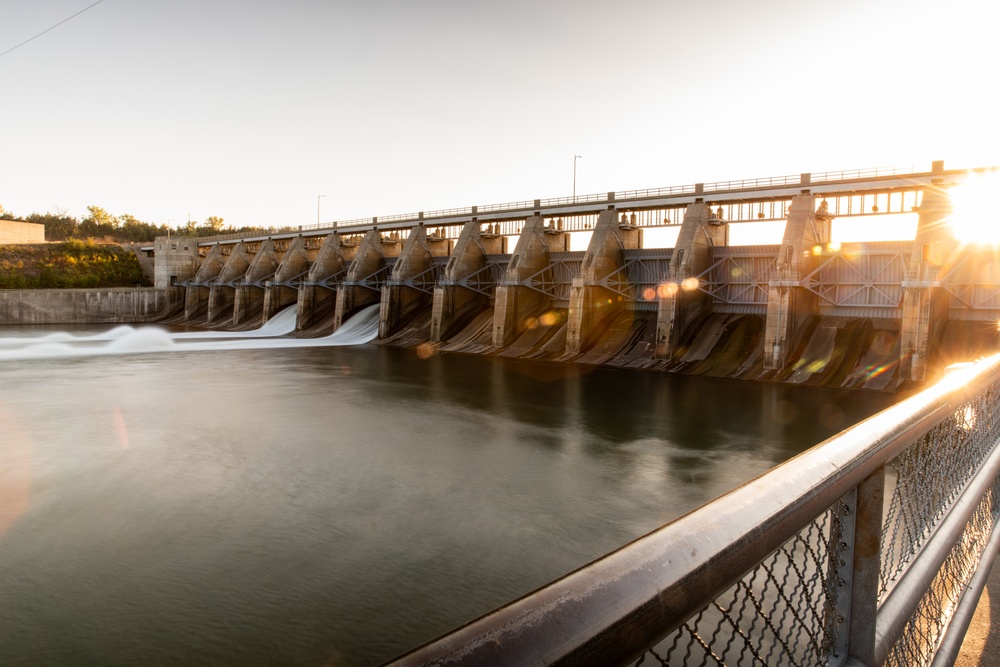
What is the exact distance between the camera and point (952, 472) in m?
3.83

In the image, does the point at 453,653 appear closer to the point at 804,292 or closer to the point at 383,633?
the point at 383,633

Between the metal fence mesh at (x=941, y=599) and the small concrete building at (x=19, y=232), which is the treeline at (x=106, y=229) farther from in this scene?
the metal fence mesh at (x=941, y=599)

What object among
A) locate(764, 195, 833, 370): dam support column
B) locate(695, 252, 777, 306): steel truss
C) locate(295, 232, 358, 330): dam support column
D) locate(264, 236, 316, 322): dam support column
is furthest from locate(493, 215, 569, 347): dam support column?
locate(264, 236, 316, 322): dam support column

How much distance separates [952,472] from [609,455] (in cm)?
1212

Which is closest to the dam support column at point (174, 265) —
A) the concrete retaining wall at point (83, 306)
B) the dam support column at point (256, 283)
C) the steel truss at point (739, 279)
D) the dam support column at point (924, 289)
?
the concrete retaining wall at point (83, 306)

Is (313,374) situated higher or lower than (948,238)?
lower

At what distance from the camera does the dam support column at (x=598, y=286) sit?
33094 millimetres

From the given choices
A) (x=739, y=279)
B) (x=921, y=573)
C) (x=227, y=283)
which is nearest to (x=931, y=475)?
(x=921, y=573)

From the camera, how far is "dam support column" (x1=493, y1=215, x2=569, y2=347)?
3644 cm

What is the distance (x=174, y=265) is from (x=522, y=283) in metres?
45.5

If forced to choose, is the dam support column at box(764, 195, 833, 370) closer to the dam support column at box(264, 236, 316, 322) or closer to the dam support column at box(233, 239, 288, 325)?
the dam support column at box(264, 236, 316, 322)

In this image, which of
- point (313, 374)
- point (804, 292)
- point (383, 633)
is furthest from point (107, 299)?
point (383, 633)

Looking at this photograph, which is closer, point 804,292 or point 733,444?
point 733,444

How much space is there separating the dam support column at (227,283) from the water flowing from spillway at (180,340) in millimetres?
6115
